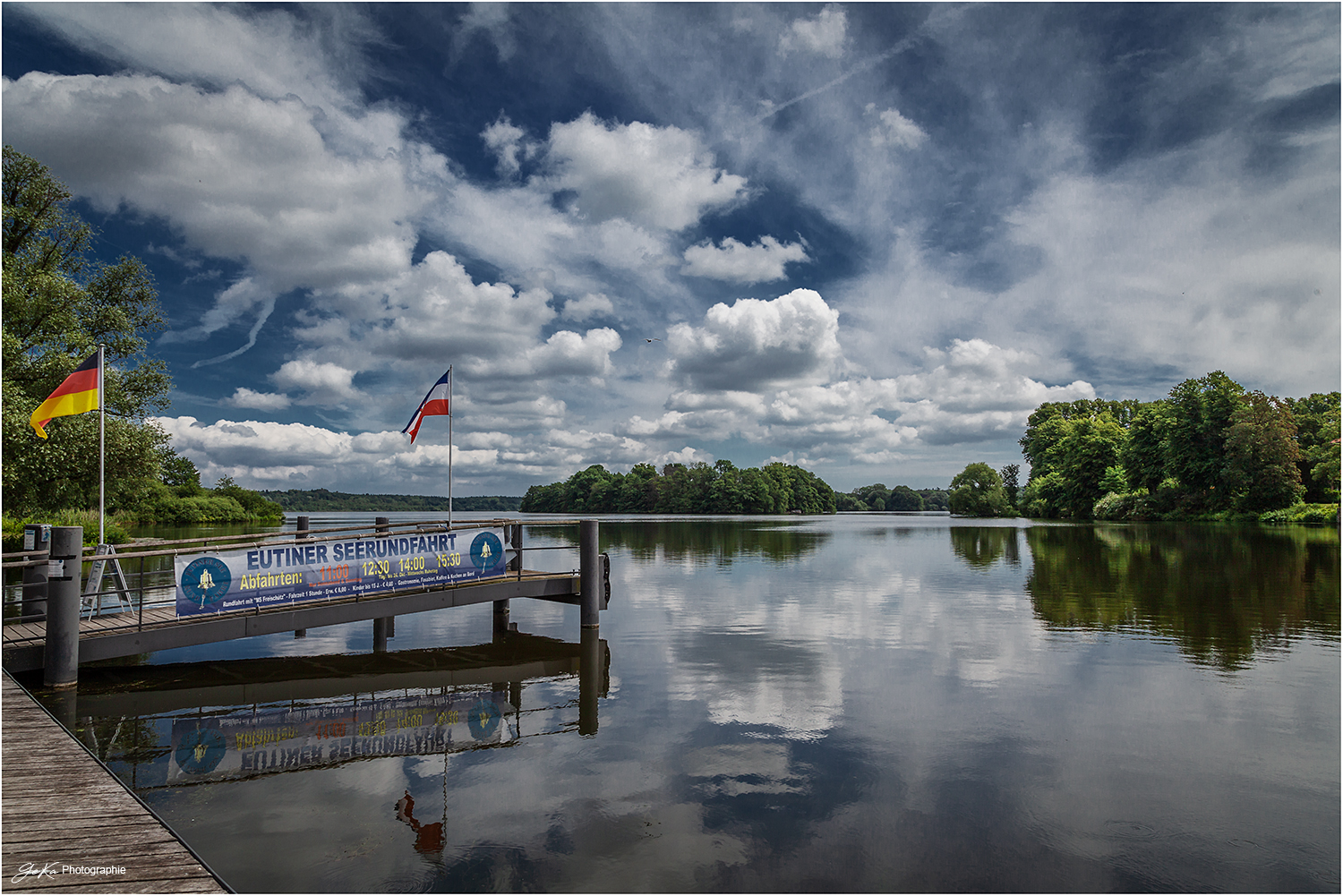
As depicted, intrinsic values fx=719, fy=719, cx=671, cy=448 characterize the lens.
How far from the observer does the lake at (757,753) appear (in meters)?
6.43

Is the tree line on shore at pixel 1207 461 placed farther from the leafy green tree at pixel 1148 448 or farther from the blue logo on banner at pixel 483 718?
the blue logo on banner at pixel 483 718

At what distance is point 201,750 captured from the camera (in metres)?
9.09

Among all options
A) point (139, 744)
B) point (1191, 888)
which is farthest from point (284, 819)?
point (1191, 888)

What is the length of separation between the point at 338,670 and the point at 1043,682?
12.7 m

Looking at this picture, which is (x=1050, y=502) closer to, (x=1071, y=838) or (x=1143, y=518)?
(x=1143, y=518)

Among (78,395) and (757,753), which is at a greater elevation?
(78,395)

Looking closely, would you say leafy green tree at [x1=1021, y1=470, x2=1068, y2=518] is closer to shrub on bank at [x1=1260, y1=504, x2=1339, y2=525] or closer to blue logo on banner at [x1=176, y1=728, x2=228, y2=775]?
shrub on bank at [x1=1260, y1=504, x2=1339, y2=525]

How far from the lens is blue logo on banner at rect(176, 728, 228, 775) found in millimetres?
8500

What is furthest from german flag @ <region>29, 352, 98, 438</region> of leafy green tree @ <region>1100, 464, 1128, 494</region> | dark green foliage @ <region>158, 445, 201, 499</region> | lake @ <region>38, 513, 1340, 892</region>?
leafy green tree @ <region>1100, 464, 1128, 494</region>

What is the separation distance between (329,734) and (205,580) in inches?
173

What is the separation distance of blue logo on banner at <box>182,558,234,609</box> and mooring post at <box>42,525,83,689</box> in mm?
1487

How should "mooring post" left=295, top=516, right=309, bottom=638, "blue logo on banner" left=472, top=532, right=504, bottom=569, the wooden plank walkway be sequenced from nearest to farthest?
the wooden plank walkway, "blue logo on banner" left=472, top=532, right=504, bottom=569, "mooring post" left=295, top=516, right=309, bottom=638

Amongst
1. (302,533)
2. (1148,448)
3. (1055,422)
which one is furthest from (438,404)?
(1055,422)

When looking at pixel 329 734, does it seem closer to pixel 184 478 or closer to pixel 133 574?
pixel 133 574
